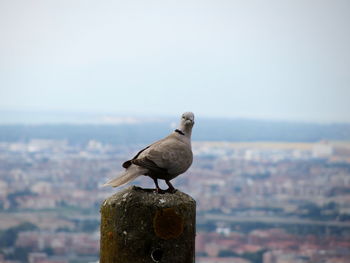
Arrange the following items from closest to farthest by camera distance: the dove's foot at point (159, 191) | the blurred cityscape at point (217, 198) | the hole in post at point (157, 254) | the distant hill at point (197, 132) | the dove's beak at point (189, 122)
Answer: the hole in post at point (157, 254) → the dove's foot at point (159, 191) → the dove's beak at point (189, 122) → the blurred cityscape at point (217, 198) → the distant hill at point (197, 132)

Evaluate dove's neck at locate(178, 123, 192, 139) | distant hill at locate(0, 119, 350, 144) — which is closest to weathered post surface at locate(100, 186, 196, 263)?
dove's neck at locate(178, 123, 192, 139)

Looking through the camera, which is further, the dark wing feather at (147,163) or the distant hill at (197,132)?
the distant hill at (197,132)

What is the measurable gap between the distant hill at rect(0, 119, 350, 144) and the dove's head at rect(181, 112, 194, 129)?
170 ft

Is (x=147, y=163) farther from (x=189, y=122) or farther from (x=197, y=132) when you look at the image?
(x=197, y=132)

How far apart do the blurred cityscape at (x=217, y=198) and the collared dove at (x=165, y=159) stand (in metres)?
24.1

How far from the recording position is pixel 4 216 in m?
39.4

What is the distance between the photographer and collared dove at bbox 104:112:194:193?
4.73m

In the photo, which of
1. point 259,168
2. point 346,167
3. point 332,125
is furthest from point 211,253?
point 332,125

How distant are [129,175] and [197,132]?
185 feet

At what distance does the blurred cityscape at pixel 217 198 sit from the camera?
112 feet

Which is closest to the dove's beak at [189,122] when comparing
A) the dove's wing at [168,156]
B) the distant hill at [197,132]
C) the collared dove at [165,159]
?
the collared dove at [165,159]

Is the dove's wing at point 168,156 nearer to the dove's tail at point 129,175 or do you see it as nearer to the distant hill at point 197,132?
the dove's tail at point 129,175

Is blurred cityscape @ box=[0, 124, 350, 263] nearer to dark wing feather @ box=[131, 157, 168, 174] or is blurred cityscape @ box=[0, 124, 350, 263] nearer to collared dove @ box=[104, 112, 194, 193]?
collared dove @ box=[104, 112, 194, 193]

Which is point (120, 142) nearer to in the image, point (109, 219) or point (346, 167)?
point (346, 167)
